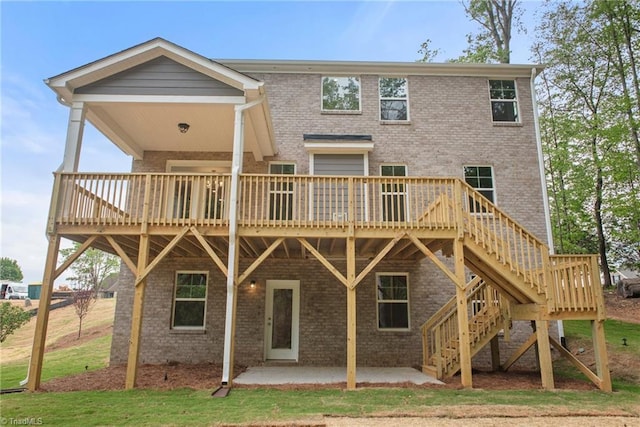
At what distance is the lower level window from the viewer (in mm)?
11234

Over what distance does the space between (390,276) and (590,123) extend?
14622 mm

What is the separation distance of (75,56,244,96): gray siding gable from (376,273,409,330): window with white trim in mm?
6518

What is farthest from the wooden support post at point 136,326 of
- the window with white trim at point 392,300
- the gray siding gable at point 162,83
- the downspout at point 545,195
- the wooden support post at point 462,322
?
the downspout at point 545,195

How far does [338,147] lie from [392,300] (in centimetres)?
476

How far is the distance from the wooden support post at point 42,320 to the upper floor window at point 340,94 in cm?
837

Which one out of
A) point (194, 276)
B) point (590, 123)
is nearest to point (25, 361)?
point (194, 276)

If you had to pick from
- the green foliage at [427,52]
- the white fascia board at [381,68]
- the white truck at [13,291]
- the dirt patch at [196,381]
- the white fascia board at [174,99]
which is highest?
the green foliage at [427,52]

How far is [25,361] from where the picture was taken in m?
13.8

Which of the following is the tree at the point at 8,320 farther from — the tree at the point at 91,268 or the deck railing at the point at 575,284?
the deck railing at the point at 575,284

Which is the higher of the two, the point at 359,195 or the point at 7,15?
the point at 7,15

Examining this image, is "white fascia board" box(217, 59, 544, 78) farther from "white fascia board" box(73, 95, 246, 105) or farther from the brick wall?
"white fascia board" box(73, 95, 246, 105)

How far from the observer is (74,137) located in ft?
27.8

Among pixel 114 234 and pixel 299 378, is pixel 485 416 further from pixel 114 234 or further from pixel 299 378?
pixel 114 234

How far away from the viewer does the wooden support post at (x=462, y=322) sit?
7906mm
